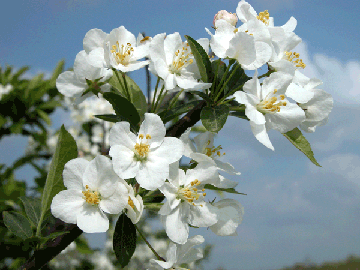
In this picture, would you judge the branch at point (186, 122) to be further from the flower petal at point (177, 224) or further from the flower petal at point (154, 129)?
the flower petal at point (177, 224)

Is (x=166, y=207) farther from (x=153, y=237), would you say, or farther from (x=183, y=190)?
(x=153, y=237)

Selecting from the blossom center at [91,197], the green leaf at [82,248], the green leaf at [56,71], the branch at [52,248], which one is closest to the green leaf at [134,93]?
the blossom center at [91,197]

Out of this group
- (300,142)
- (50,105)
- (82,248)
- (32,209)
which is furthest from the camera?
(50,105)

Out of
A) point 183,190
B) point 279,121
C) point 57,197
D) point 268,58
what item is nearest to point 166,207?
point 183,190

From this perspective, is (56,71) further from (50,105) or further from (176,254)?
(176,254)

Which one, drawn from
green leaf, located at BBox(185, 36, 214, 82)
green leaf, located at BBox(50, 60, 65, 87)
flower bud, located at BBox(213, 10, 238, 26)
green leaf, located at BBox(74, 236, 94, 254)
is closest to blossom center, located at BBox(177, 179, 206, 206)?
green leaf, located at BBox(185, 36, 214, 82)

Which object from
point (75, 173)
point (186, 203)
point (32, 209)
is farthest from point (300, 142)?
point (32, 209)
